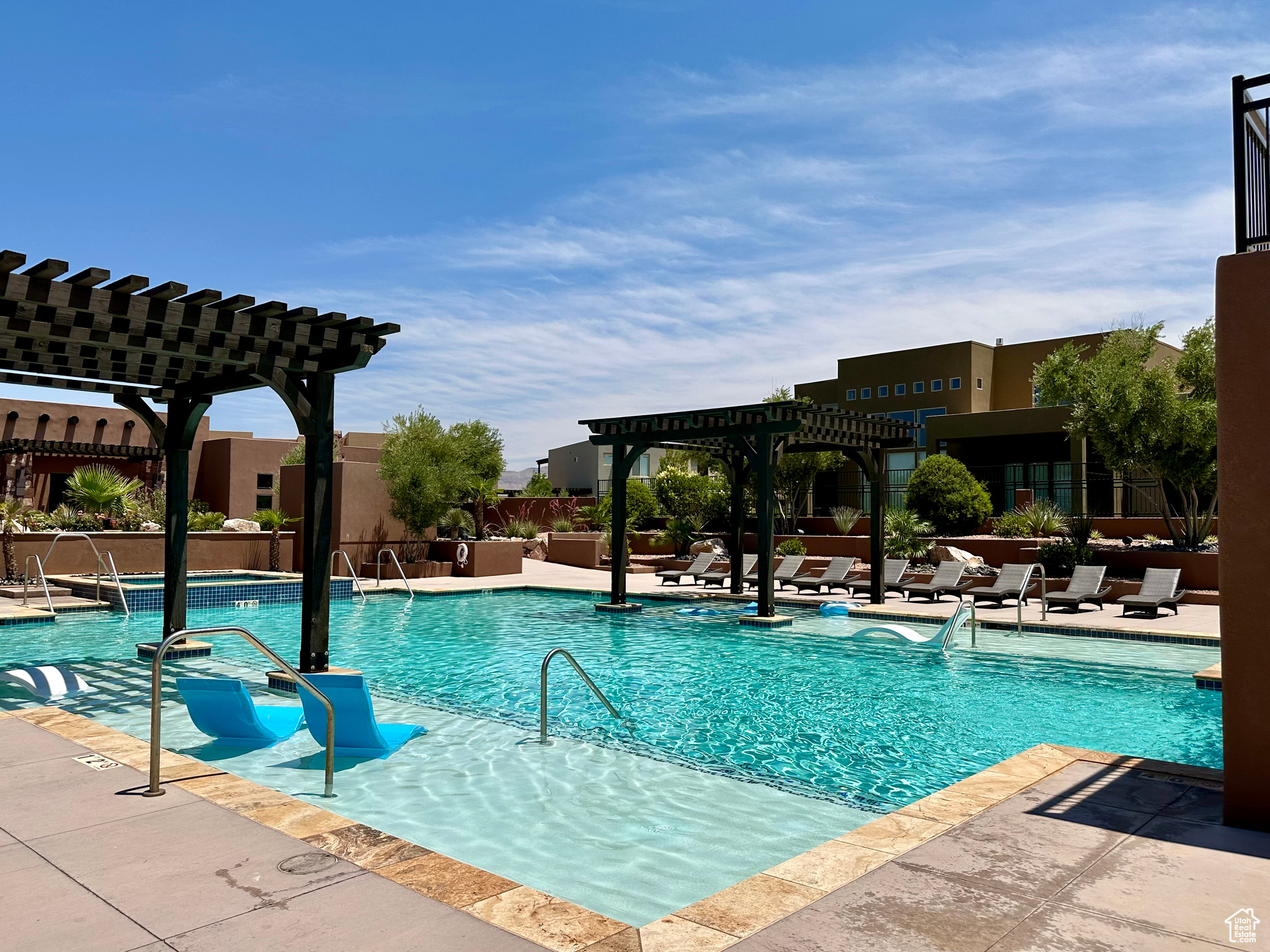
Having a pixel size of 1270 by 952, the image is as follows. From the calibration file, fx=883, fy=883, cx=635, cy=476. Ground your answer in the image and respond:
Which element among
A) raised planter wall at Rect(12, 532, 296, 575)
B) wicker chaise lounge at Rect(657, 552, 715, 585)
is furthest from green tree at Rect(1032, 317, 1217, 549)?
raised planter wall at Rect(12, 532, 296, 575)

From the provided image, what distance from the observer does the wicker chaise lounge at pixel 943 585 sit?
16781mm

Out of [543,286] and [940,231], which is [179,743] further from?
[543,286]

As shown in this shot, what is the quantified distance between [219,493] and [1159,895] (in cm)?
3462

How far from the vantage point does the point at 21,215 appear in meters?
16.7

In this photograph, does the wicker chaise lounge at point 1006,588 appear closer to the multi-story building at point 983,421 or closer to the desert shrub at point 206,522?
the multi-story building at point 983,421

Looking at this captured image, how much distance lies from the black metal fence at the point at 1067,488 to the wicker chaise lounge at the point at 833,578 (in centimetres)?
731

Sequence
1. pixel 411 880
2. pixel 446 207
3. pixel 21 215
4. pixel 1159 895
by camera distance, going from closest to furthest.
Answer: pixel 1159 895 → pixel 411 880 → pixel 21 215 → pixel 446 207

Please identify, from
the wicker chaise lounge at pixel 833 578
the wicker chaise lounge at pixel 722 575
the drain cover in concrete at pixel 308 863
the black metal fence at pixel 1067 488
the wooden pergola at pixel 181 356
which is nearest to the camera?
the drain cover in concrete at pixel 308 863

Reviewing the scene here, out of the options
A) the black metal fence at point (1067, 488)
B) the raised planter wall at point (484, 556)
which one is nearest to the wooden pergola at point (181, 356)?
the raised planter wall at point (484, 556)

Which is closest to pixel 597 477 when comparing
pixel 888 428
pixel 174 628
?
pixel 888 428

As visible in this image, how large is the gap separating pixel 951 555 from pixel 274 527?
56.1ft

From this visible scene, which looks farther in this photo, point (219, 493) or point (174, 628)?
point (219, 493)

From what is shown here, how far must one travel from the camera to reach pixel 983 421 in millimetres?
29438

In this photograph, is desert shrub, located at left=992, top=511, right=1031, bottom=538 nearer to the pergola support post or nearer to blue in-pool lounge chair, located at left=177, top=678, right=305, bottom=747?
the pergola support post
